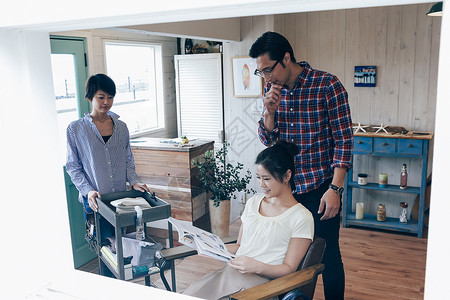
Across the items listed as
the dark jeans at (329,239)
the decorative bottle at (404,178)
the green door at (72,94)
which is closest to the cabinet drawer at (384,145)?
the decorative bottle at (404,178)

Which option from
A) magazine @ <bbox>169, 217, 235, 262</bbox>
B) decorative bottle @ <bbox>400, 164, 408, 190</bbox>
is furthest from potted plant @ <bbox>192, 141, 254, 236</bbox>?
magazine @ <bbox>169, 217, 235, 262</bbox>

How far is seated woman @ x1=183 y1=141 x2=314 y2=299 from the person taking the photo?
1.73 meters

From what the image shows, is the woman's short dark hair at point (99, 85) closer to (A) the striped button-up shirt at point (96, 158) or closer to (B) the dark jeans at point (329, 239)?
(A) the striped button-up shirt at point (96, 158)

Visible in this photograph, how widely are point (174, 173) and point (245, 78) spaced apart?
3.79ft

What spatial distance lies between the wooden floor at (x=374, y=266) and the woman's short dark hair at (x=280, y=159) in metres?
1.18

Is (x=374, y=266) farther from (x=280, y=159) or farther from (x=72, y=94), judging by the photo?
(x=72, y=94)

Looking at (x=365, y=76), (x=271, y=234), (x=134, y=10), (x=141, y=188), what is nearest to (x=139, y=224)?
(x=141, y=188)

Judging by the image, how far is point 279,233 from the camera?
1789mm

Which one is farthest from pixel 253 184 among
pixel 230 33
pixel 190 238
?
pixel 190 238

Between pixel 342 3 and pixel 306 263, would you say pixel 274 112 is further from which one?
pixel 342 3

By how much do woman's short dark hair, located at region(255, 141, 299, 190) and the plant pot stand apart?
1.72 metres

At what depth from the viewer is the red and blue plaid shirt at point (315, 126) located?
5.79 ft

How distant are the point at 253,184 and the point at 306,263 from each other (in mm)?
2407

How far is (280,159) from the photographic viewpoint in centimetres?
182
